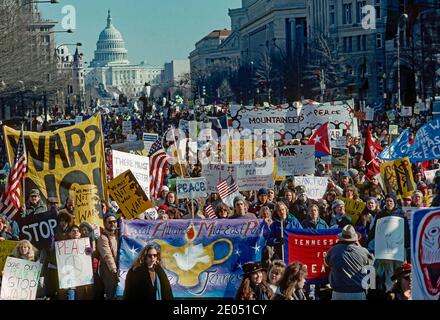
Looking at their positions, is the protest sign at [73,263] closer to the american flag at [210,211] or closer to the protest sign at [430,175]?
the american flag at [210,211]

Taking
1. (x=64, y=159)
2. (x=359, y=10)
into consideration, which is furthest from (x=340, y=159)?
(x=359, y=10)

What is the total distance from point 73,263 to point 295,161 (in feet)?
30.6

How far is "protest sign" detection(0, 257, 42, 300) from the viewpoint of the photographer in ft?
36.6

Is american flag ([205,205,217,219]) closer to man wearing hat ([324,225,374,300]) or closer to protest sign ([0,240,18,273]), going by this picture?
protest sign ([0,240,18,273])

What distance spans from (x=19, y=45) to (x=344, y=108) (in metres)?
25.7

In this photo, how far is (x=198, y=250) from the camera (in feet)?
39.6

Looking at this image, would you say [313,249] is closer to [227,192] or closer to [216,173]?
[227,192]

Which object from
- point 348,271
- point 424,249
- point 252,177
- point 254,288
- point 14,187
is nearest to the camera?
point 424,249

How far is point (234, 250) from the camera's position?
12.1 m

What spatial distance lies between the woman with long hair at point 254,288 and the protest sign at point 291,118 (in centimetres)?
1864

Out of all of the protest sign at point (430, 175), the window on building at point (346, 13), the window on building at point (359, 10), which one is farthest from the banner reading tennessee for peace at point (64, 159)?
the window on building at point (346, 13)

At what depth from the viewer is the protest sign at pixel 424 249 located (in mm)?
9758

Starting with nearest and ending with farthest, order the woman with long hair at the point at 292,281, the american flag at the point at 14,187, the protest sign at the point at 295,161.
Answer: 1. the woman with long hair at the point at 292,281
2. the american flag at the point at 14,187
3. the protest sign at the point at 295,161
